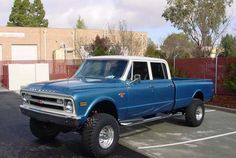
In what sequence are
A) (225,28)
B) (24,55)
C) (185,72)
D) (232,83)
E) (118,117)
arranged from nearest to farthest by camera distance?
(118,117), (232,83), (185,72), (225,28), (24,55)

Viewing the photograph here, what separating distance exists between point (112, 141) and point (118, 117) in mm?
651

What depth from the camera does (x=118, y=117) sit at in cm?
893

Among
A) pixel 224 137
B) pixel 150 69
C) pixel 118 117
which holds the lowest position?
pixel 224 137

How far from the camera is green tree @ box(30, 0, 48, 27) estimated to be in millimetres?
66019

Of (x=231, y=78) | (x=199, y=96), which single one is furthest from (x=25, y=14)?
(x=199, y=96)

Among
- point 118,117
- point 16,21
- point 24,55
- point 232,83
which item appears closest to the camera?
point 118,117

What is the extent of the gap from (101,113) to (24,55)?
4075 centimetres

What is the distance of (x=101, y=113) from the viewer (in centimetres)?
846

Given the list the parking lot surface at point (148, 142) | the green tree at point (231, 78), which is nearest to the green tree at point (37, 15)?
the green tree at point (231, 78)

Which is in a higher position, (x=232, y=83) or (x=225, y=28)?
(x=225, y=28)

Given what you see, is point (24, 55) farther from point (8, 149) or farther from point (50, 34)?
point (8, 149)

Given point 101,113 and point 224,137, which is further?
point 224,137

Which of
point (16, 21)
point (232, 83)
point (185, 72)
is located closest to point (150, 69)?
point (232, 83)

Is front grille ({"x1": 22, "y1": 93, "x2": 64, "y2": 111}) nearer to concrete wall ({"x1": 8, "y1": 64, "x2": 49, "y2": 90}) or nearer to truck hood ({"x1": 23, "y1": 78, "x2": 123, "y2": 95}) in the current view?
truck hood ({"x1": 23, "y1": 78, "x2": 123, "y2": 95})
